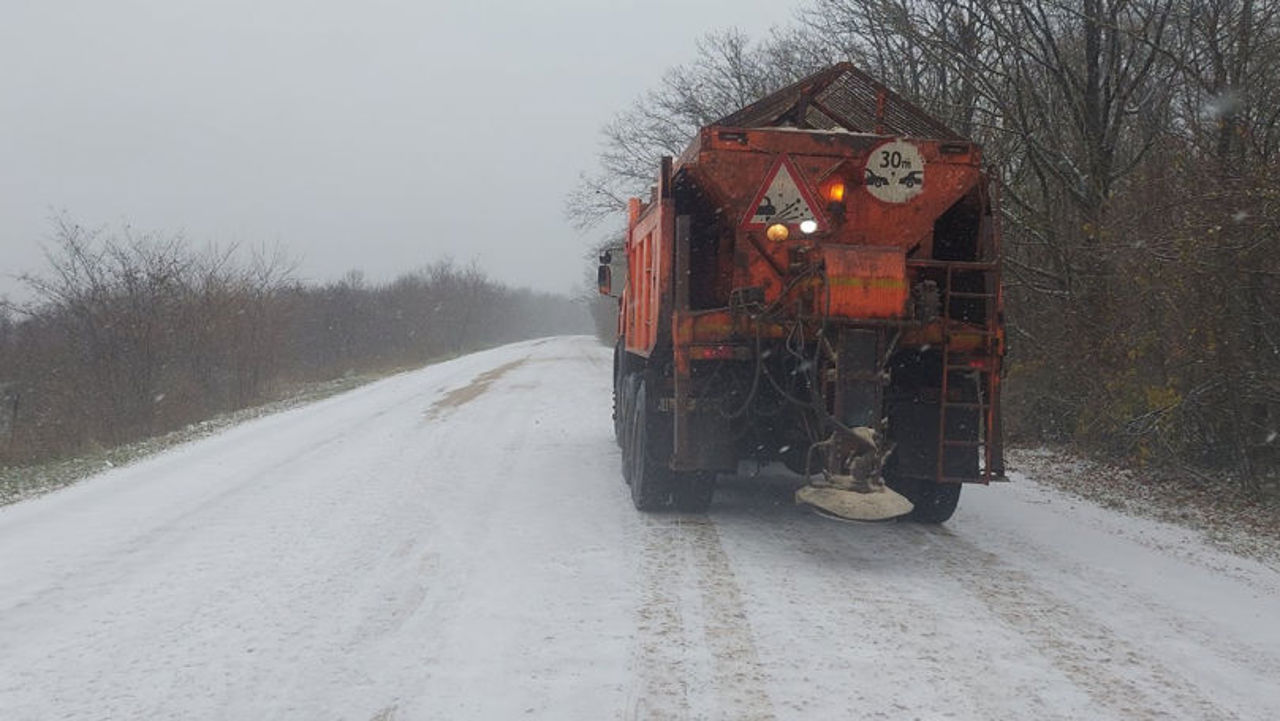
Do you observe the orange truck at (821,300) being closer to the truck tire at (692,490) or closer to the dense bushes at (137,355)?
the truck tire at (692,490)

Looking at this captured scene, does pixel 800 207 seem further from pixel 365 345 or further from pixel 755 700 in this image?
pixel 365 345

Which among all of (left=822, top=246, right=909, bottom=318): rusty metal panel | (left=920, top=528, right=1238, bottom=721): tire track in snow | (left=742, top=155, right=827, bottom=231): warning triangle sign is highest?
(left=742, top=155, right=827, bottom=231): warning triangle sign

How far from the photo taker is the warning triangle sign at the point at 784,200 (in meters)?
6.80

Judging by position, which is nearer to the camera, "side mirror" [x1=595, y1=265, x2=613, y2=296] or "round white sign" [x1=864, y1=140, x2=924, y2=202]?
"round white sign" [x1=864, y1=140, x2=924, y2=202]

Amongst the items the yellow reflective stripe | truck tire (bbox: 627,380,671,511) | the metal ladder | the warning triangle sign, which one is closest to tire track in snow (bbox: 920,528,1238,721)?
the metal ladder

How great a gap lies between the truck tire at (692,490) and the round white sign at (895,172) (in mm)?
2515

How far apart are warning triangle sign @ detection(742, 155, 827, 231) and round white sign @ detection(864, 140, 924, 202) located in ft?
1.62

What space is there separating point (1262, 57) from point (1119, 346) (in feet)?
11.3

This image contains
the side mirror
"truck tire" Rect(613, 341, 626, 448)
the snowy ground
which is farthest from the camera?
the side mirror

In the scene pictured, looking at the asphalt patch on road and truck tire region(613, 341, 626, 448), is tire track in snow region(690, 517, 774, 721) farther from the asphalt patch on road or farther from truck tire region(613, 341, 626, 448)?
the asphalt patch on road

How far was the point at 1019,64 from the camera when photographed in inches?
511

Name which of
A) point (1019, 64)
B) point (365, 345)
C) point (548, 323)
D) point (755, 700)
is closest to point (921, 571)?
point (755, 700)

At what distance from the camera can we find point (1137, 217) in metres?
8.78

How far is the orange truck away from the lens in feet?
21.5
